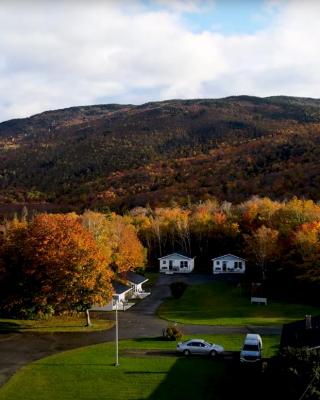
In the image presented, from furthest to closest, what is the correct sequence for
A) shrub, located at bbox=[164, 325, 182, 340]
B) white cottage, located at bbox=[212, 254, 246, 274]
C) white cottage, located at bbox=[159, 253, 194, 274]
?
white cottage, located at bbox=[159, 253, 194, 274]
white cottage, located at bbox=[212, 254, 246, 274]
shrub, located at bbox=[164, 325, 182, 340]

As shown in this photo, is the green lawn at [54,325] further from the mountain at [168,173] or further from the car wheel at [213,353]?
the mountain at [168,173]

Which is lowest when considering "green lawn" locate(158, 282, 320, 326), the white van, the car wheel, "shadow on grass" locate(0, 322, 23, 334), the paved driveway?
"green lawn" locate(158, 282, 320, 326)

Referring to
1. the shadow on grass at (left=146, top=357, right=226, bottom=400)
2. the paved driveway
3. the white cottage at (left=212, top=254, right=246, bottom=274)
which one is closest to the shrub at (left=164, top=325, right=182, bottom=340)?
the paved driveway

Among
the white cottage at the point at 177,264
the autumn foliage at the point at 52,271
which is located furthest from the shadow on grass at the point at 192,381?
the white cottage at the point at 177,264

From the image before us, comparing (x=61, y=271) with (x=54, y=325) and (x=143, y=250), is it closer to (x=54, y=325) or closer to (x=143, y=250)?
(x=54, y=325)

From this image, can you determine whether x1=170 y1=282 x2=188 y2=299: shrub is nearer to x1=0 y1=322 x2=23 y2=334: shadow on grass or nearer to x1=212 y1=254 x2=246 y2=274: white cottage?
x1=0 y1=322 x2=23 y2=334: shadow on grass

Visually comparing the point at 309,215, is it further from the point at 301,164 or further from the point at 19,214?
the point at 19,214
